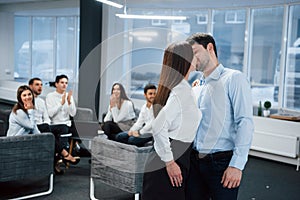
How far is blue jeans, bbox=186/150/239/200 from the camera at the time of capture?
1.91m

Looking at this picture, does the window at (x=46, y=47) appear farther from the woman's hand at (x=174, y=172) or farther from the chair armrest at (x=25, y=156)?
the woman's hand at (x=174, y=172)

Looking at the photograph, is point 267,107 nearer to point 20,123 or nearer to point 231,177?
point 20,123

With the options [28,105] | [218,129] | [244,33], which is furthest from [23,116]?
[244,33]

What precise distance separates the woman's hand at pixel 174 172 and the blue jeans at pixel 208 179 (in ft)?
0.24

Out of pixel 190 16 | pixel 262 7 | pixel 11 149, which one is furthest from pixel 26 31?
pixel 11 149

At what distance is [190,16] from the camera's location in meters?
7.34

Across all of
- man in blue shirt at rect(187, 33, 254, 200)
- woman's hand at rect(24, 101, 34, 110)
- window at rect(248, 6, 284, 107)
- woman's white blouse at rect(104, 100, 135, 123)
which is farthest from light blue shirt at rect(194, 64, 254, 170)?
window at rect(248, 6, 284, 107)

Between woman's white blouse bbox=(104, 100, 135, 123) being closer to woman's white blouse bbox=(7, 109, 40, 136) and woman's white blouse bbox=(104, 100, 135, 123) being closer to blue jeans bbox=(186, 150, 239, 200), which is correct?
woman's white blouse bbox=(7, 109, 40, 136)

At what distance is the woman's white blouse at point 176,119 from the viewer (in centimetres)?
189

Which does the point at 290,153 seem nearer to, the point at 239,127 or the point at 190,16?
the point at 190,16

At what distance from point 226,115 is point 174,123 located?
0.85ft

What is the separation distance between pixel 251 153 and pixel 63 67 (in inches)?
228

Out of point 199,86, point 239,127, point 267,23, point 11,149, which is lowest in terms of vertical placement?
point 11,149

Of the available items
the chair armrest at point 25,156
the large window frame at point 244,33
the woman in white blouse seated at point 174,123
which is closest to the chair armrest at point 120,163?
the chair armrest at point 25,156
